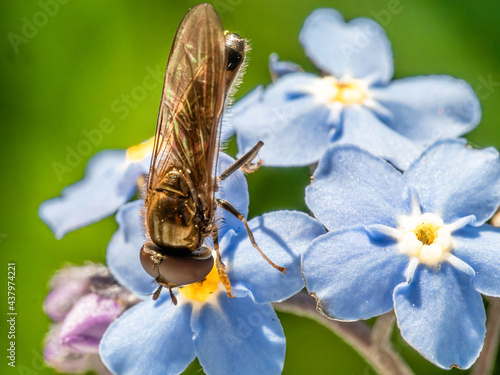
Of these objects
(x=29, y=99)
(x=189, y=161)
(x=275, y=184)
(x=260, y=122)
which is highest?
(x=189, y=161)

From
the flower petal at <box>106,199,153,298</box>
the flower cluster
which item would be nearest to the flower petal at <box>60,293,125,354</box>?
the flower cluster

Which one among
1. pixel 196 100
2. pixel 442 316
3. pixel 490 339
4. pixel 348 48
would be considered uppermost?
pixel 196 100

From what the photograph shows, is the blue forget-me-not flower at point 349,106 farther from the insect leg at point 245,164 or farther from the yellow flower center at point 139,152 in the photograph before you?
the yellow flower center at point 139,152

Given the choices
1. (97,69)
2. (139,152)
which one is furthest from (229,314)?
(97,69)

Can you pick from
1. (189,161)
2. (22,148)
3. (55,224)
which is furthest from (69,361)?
(22,148)

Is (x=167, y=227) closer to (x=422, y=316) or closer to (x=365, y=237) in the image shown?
(x=365, y=237)

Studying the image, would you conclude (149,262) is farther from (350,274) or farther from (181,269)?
(350,274)
